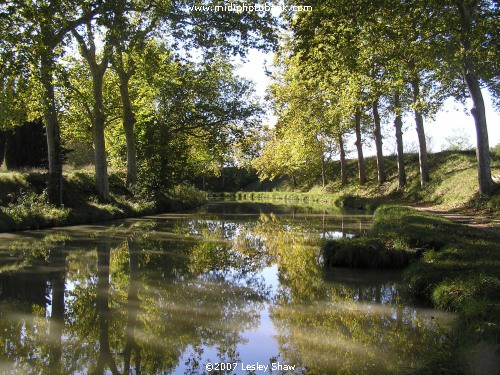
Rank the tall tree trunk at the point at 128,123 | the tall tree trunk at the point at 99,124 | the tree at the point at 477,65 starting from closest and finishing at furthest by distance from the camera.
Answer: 1. the tree at the point at 477,65
2. the tall tree trunk at the point at 99,124
3. the tall tree trunk at the point at 128,123

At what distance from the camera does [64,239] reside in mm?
12953

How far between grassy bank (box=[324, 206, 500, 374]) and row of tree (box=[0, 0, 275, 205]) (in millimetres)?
8876

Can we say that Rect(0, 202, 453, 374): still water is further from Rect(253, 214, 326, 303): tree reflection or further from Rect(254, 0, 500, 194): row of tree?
Rect(254, 0, 500, 194): row of tree

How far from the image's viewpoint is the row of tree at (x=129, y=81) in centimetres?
1262

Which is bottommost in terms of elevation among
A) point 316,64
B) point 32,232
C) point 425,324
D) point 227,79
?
point 425,324

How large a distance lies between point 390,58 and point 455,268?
40.6 ft

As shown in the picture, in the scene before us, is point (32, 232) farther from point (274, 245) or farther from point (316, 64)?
point (316, 64)

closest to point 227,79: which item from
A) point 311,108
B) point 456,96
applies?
point 311,108

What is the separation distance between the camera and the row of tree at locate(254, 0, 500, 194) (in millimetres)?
13211

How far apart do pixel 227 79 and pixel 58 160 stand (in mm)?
15146

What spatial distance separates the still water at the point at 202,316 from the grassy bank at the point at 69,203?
482cm

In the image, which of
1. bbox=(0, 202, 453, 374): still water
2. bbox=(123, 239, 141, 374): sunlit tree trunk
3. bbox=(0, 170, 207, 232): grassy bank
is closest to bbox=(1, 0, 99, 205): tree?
bbox=(0, 170, 207, 232): grassy bank

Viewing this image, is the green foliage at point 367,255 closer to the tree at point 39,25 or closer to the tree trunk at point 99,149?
the tree at point 39,25

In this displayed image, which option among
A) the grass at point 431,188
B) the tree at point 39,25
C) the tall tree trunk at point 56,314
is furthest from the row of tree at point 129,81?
the grass at point 431,188
